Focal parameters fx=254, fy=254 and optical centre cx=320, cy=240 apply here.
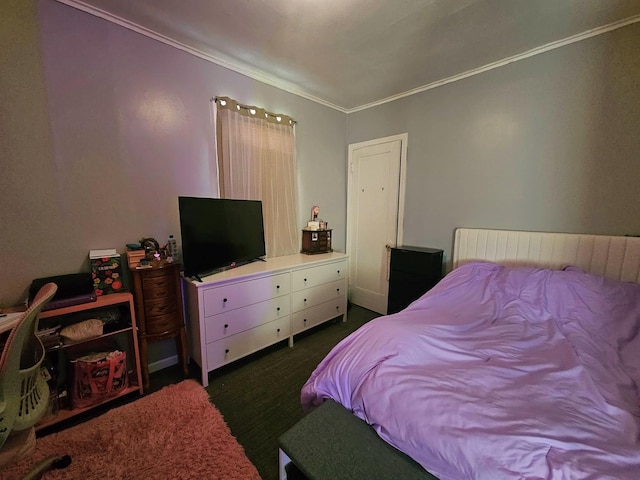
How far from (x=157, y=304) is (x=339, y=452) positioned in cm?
159

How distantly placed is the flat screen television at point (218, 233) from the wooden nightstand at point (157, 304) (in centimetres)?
14

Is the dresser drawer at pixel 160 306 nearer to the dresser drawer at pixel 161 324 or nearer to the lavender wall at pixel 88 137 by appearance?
the dresser drawer at pixel 161 324

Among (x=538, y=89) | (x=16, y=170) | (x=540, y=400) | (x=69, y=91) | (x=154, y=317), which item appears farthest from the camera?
(x=538, y=89)

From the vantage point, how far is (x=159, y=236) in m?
2.09

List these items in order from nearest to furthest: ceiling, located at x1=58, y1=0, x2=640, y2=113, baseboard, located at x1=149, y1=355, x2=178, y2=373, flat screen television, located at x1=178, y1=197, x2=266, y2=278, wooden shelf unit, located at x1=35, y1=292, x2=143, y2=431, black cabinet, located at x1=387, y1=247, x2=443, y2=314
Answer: wooden shelf unit, located at x1=35, y1=292, x2=143, y2=431
ceiling, located at x1=58, y1=0, x2=640, y2=113
flat screen television, located at x1=178, y1=197, x2=266, y2=278
baseboard, located at x1=149, y1=355, x2=178, y2=373
black cabinet, located at x1=387, y1=247, x2=443, y2=314

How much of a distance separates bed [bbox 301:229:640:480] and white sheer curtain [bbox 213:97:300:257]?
5.44ft

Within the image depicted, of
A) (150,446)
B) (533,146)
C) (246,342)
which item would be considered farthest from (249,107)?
(150,446)

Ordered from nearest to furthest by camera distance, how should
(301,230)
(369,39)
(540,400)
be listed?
(540,400) → (369,39) → (301,230)

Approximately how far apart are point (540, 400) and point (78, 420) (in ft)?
→ 8.24

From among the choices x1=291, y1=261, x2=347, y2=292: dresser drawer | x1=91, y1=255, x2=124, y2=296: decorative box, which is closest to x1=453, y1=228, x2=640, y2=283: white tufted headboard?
x1=291, y1=261, x2=347, y2=292: dresser drawer

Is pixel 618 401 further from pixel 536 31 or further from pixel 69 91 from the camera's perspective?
pixel 69 91

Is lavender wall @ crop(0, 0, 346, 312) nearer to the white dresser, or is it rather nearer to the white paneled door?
the white dresser

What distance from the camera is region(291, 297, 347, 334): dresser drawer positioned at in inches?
101

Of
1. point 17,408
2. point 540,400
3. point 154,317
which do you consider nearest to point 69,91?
point 154,317
